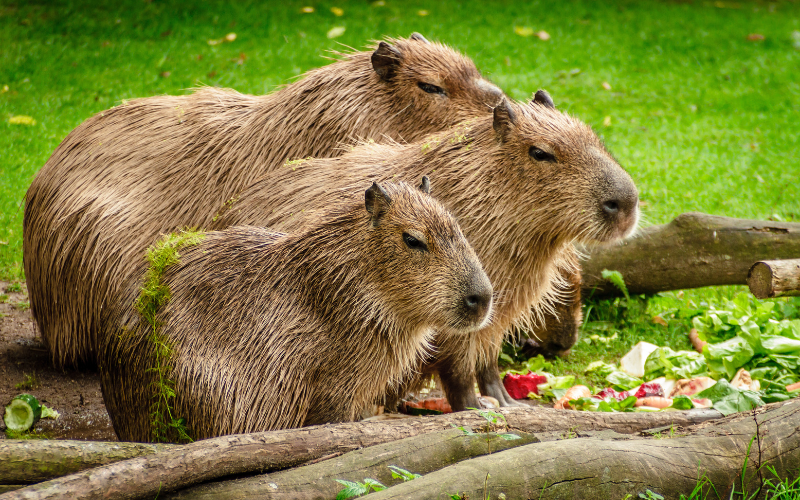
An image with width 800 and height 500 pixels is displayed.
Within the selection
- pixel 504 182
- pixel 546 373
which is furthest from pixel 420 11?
pixel 504 182

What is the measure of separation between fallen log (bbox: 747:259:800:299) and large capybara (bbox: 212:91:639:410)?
83 centimetres

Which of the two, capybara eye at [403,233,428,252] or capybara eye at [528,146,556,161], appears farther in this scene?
capybara eye at [528,146,556,161]

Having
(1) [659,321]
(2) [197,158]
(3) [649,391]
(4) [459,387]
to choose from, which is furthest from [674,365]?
(2) [197,158]

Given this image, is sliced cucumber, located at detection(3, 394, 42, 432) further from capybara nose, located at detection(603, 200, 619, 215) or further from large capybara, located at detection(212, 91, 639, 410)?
capybara nose, located at detection(603, 200, 619, 215)

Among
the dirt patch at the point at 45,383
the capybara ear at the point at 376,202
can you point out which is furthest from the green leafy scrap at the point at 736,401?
the dirt patch at the point at 45,383

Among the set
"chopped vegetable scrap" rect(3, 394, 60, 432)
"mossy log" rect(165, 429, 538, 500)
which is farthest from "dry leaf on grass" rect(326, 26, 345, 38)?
"mossy log" rect(165, 429, 538, 500)

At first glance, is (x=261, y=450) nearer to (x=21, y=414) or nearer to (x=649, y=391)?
(x=21, y=414)

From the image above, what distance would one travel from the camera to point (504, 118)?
3.62m

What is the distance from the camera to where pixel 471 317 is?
3.09m

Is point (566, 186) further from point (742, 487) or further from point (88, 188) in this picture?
point (88, 188)

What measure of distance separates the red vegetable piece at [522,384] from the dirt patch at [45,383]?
7.24 ft

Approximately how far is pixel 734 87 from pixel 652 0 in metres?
4.55

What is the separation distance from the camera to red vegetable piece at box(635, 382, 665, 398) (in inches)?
176

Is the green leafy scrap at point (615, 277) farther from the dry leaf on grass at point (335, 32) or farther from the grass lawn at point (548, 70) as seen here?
the dry leaf on grass at point (335, 32)
